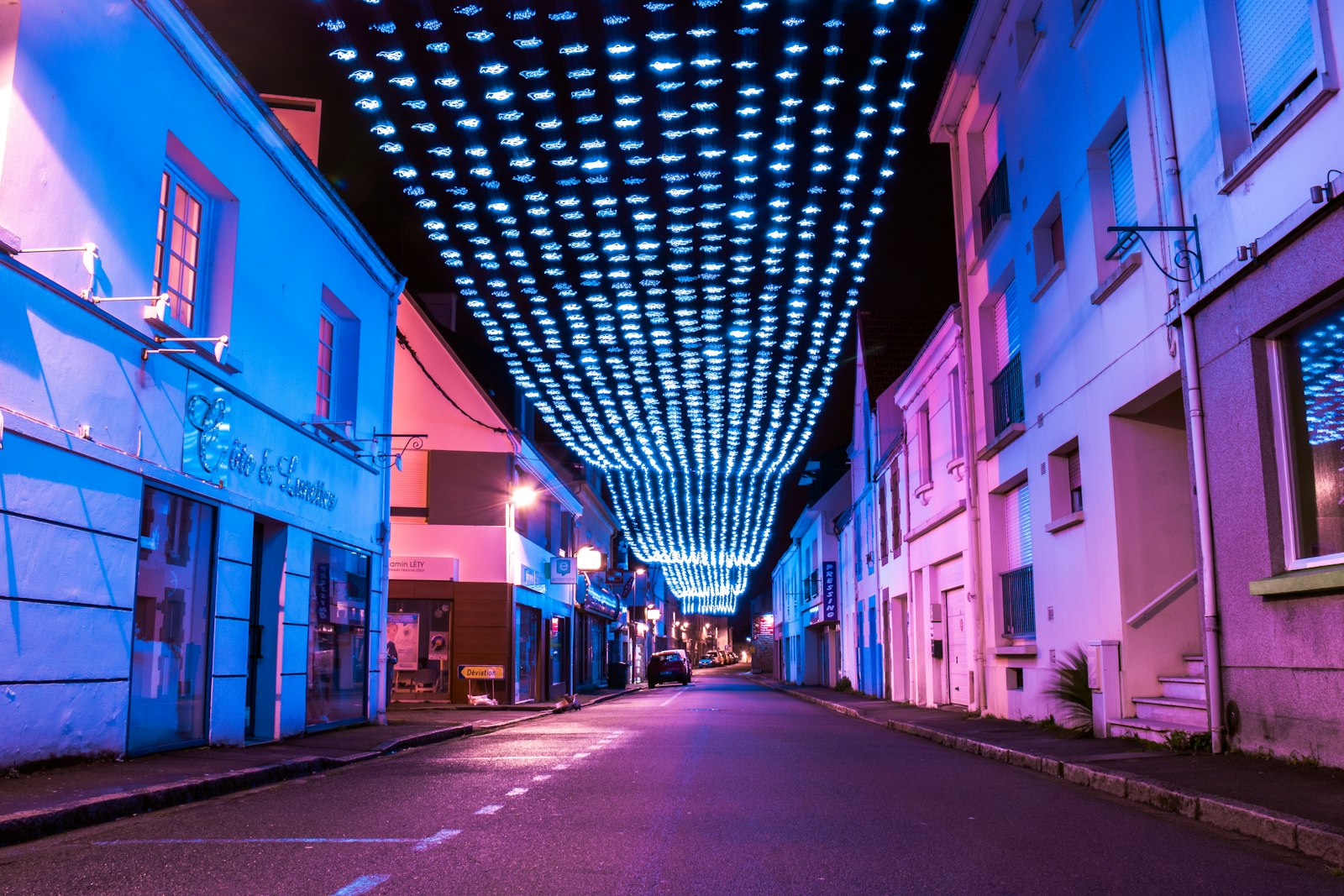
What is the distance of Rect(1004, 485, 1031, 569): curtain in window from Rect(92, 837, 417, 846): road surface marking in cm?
1277

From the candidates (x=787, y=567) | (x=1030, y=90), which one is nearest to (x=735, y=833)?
(x=1030, y=90)

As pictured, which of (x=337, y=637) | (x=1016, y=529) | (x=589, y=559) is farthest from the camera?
(x=589, y=559)

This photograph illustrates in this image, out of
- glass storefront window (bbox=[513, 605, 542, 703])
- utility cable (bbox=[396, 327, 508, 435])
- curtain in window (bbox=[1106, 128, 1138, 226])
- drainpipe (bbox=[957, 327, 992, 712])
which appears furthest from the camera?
glass storefront window (bbox=[513, 605, 542, 703])

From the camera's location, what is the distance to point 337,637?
16.1m

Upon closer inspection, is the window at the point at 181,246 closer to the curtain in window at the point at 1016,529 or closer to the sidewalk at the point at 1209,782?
the sidewalk at the point at 1209,782

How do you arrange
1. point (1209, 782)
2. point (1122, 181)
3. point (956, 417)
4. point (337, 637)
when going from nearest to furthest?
point (1209, 782) < point (1122, 181) < point (337, 637) < point (956, 417)

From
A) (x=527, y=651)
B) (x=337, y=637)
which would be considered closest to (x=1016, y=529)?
(x=337, y=637)

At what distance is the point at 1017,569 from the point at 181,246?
1221 centimetres

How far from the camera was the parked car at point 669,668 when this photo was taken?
1996 inches

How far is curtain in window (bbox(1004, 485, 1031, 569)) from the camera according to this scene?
17562 mm

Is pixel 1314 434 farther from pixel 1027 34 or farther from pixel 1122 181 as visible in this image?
pixel 1027 34

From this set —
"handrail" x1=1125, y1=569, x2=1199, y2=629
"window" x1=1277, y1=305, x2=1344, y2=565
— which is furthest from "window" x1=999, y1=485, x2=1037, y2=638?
"window" x1=1277, y1=305, x2=1344, y2=565

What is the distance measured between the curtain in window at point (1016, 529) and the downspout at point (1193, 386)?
7057 mm

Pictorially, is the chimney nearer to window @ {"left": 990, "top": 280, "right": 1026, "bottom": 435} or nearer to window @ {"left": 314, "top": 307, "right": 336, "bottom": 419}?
window @ {"left": 314, "top": 307, "right": 336, "bottom": 419}
